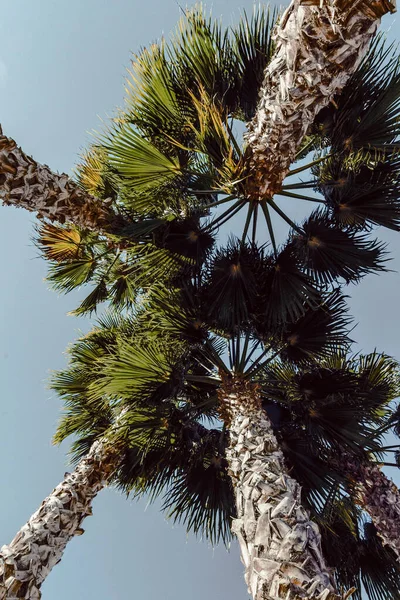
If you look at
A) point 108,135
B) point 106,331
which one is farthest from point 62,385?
point 108,135

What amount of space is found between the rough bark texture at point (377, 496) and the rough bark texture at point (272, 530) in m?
2.26

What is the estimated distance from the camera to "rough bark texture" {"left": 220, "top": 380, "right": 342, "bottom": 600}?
6.81ft

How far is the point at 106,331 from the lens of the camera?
6.39m

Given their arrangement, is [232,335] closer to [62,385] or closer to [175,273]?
[175,273]

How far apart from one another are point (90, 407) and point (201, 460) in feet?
5.96

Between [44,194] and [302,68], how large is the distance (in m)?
2.58

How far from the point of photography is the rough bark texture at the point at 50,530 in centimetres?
311

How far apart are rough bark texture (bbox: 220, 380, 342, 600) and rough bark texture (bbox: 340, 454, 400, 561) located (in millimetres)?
2263

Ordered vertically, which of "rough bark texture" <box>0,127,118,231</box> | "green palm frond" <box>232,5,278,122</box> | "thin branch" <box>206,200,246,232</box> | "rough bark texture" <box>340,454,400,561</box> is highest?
"green palm frond" <box>232,5,278,122</box>

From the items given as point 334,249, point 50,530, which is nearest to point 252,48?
point 334,249

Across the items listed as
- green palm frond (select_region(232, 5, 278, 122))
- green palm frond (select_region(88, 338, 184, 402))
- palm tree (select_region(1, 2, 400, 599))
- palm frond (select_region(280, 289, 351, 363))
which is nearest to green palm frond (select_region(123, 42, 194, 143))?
palm tree (select_region(1, 2, 400, 599))

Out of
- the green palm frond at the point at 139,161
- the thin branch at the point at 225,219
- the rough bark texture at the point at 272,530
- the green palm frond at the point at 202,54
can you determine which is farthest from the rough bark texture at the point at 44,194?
the rough bark texture at the point at 272,530

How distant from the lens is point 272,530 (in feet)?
7.90

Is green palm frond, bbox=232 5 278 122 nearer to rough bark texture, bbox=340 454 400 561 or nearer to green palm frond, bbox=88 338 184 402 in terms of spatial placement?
green palm frond, bbox=88 338 184 402
